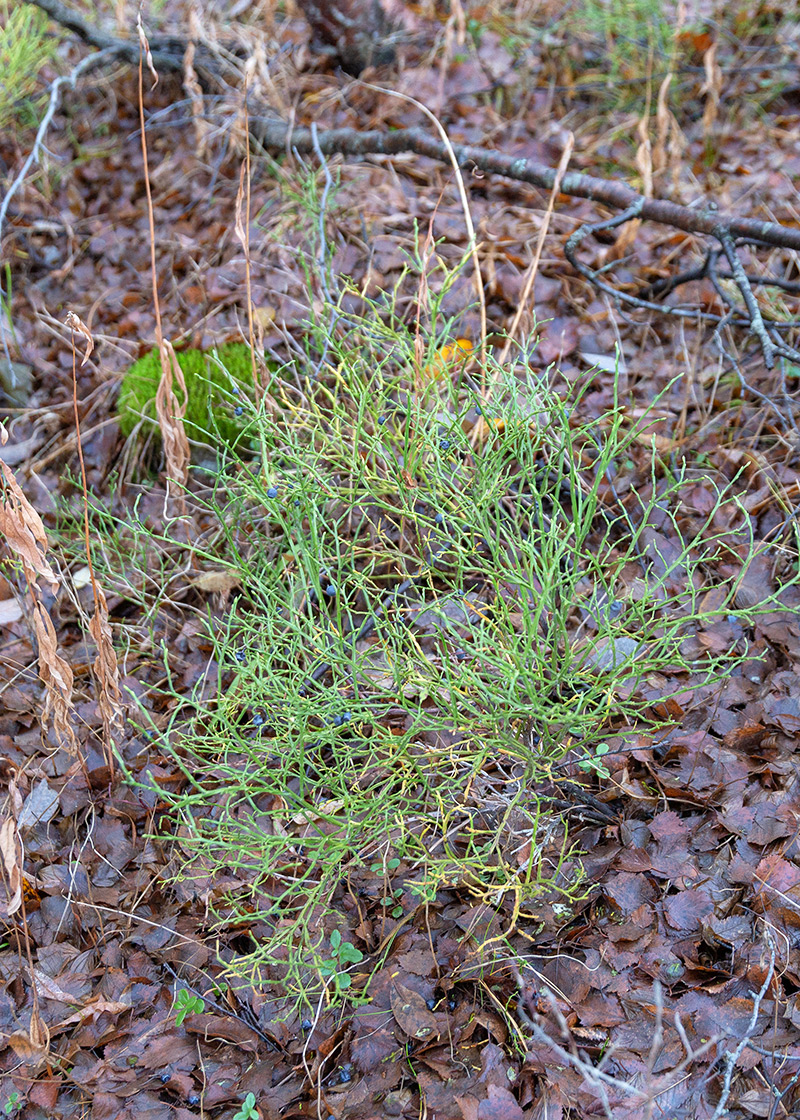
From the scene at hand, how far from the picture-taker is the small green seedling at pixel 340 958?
61.1 inches

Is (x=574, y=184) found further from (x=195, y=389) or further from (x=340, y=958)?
(x=340, y=958)

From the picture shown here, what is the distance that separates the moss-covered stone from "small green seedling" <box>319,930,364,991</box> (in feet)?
5.04

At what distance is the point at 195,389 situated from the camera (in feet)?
8.93

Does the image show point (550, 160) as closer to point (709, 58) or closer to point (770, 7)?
point (709, 58)

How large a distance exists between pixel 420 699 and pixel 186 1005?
780 mm

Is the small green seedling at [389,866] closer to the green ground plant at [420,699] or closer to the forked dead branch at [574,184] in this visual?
the green ground plant at [420,699]

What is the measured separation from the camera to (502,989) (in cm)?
159

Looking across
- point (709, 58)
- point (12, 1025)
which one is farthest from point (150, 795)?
point (709, 58)

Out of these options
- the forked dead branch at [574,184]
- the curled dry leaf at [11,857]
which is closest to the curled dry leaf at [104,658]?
the curled dry leaf at [11,857]

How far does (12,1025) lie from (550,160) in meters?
3.39

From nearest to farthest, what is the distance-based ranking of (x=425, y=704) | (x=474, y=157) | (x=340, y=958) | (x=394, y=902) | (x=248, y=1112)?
(x=248, y=1112) < (x=340, y=958) < (x=394, y=902) < (x=425, y=704) < (x=474, y=157)

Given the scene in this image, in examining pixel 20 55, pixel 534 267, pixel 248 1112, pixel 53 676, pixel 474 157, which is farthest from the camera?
pixel 20 55

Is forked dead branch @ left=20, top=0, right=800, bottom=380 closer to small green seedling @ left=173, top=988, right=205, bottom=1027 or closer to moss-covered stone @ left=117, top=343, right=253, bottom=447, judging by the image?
moss-covered stone @ left=117, top=343, right=253, bottom=447

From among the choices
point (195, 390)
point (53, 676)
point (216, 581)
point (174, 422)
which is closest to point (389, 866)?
point (53, 676)
